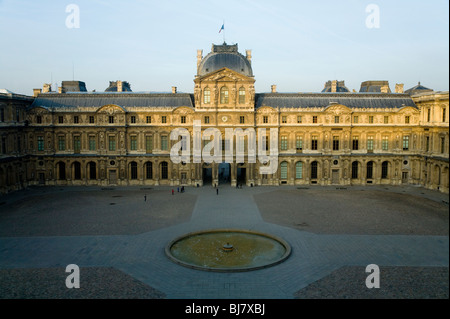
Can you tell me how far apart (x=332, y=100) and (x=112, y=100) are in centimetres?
3938

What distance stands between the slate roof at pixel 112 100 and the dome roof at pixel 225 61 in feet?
20.5

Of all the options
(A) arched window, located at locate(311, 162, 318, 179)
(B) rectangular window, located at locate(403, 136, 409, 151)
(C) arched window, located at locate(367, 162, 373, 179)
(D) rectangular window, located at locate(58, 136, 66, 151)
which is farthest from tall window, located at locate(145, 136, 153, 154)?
(B) rectangular window, located at locate(403, 136, 409, 151)

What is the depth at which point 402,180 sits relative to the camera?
65.9 metres

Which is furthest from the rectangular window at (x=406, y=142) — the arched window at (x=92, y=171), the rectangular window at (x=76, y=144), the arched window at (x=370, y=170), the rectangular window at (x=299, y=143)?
the rectangular window at (x=76, y=144)

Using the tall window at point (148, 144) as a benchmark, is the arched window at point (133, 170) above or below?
below

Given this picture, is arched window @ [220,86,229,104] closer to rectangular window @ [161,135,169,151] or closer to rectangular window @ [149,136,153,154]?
rectangular window @ [161,135,169,151]

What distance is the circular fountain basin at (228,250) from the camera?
1117 inches

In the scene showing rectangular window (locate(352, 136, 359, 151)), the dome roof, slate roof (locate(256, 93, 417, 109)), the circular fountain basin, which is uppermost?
the dome roof

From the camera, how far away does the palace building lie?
6319 cm

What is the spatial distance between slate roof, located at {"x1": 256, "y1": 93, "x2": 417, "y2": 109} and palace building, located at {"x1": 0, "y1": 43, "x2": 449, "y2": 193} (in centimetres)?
18

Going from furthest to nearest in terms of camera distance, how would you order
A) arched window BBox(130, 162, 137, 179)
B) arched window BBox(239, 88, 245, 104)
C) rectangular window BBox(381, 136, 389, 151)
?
rectangular window BBox(381, 136, 389, 151) → arched window BBox(130, 162, 137, 179) → arched window BBox(239, 88, 245, 104)

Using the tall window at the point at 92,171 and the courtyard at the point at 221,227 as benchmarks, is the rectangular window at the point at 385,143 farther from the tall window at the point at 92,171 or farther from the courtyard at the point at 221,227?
the tall window at the point at 92,171
